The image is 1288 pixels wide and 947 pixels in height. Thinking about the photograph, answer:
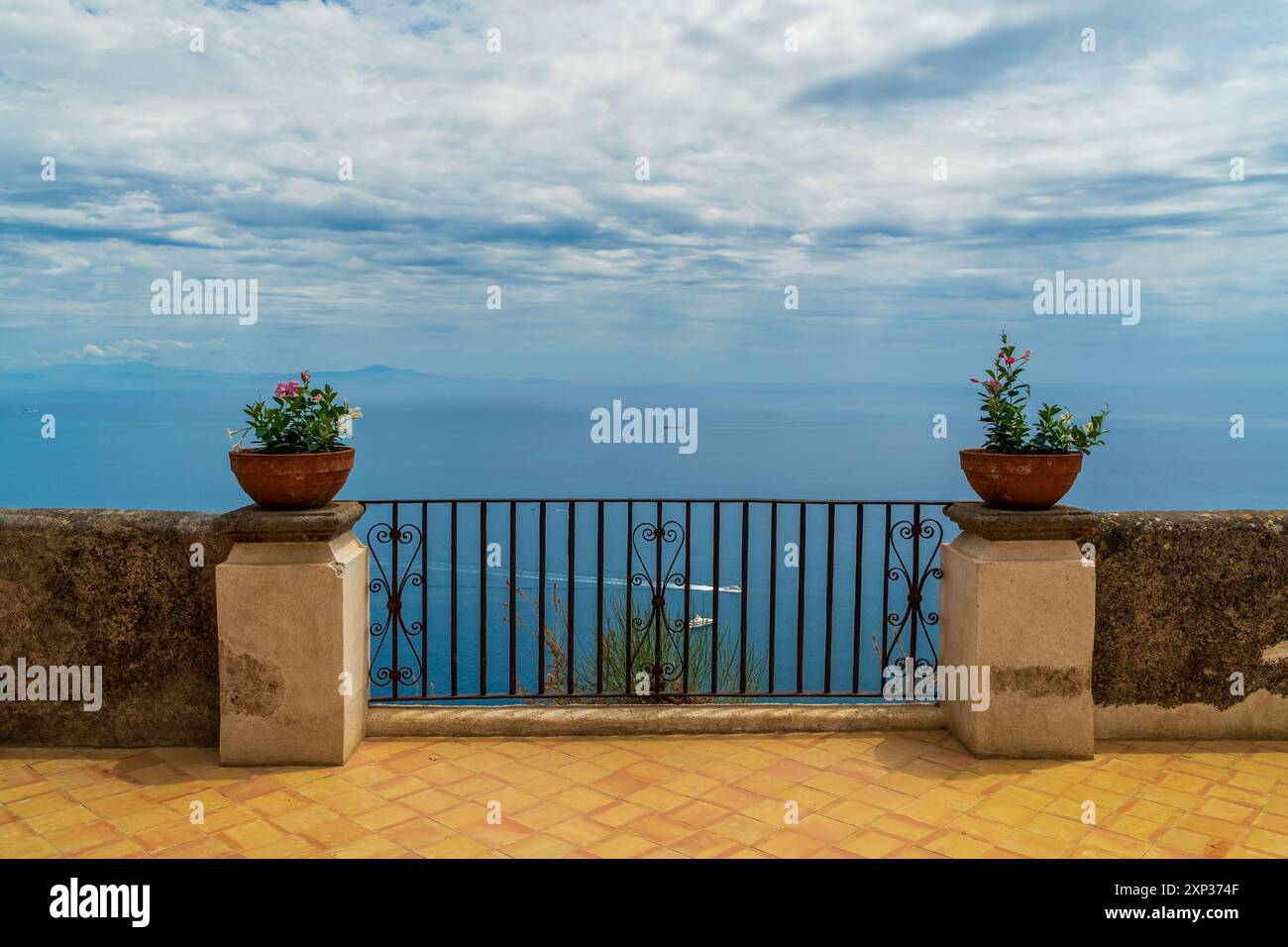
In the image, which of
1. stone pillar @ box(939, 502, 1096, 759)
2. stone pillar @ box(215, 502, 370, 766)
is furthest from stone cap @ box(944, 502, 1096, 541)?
stone pillar @ box(215, 502, 370, 766)

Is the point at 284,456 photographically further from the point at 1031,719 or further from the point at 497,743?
the point at 1031,719

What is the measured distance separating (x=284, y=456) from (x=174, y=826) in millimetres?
1483

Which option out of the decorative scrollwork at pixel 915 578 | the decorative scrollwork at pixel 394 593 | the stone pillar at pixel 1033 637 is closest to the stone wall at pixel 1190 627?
the stone pillar at pixel 1033 637

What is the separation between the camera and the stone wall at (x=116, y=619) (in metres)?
3.96

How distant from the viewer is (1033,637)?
13.0 feet

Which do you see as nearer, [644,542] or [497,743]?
[497,743]

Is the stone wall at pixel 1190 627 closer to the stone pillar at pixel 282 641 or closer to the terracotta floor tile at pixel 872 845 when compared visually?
the terracotta floor tile at pixel 872 845

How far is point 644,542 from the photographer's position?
16.1ft

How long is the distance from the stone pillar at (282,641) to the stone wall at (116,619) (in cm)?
25

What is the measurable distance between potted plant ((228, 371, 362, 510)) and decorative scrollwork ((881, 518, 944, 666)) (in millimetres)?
2670

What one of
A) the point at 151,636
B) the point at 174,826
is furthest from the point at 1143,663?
the point at 151,636

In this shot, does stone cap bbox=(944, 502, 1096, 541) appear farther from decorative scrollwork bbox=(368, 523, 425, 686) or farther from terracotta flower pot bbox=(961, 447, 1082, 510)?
decorative scrollwork bbox=(368, 523, 425, 686)

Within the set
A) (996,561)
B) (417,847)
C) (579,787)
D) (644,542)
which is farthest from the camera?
(644,542)

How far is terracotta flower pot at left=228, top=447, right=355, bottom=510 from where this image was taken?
149 inches
